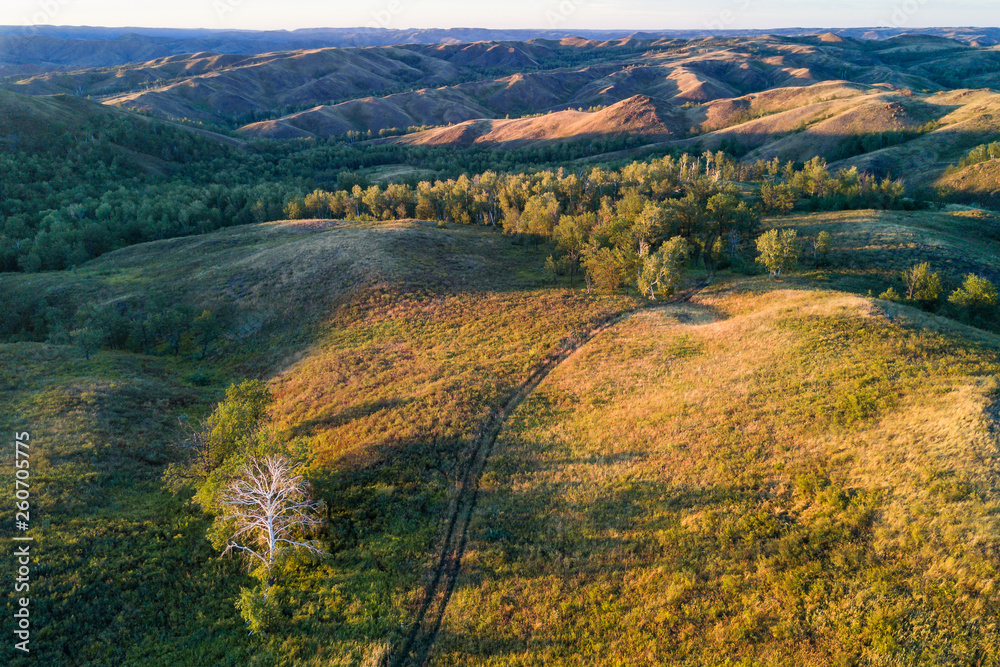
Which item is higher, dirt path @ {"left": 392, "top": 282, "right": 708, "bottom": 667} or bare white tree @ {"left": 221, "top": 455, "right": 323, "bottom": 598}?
bare white tree @ {"left": 221, "top": 455, "right": 323, "bottom": 598}

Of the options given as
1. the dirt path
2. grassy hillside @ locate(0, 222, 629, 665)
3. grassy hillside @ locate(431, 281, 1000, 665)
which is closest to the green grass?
grassy hillside @ locate(431, 281, 1000, 665)

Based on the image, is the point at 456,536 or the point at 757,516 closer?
the point at 757,516

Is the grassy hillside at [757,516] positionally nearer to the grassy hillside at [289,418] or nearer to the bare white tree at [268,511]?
the grassy hillside at [289,418]

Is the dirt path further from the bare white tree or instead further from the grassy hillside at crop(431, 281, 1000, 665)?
the bare white tree

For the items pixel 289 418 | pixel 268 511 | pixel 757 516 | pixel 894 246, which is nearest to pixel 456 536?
pixel 268 511

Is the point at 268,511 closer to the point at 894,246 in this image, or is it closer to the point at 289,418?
the point at 289,418

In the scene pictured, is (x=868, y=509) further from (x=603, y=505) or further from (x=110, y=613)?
(x=110, y=613)
